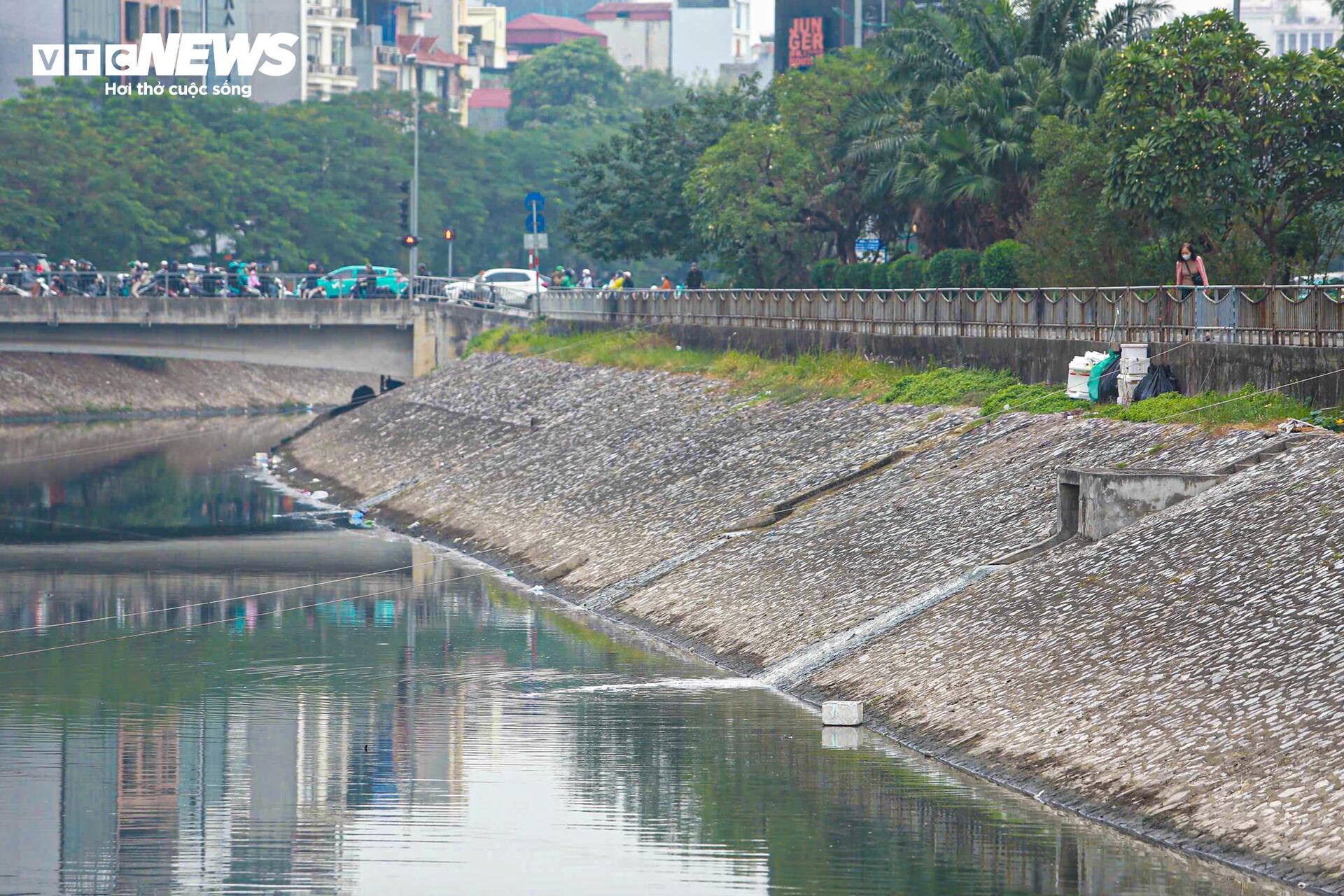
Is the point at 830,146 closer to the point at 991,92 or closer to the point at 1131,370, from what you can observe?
the point at 991,92

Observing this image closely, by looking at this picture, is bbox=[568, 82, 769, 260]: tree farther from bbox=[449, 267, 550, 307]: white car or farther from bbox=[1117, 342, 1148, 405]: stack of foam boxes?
bbox=[1117, 342, 1148, 405]: stack of foam boxes

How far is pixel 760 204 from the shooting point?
70875mm

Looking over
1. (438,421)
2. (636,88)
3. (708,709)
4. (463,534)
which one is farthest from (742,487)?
(636,88)

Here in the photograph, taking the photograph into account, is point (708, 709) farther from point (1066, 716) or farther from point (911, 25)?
point (911, 25)

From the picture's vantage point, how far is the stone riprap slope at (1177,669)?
778 inches

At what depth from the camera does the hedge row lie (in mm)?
52469

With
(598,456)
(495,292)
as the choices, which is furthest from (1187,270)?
(495,292)

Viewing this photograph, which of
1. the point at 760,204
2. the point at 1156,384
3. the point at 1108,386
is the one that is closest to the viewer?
the point at 1156,384

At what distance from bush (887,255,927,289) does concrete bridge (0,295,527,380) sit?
22205 millimetres

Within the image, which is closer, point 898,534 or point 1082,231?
point 898,534

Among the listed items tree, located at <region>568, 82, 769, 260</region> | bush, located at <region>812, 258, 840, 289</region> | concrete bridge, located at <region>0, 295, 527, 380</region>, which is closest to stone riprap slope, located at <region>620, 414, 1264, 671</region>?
bush, located at <region>812, 258, 840, 289</region>

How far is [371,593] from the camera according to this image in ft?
136

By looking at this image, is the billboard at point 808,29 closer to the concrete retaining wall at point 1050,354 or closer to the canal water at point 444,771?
the concrete retaining wall at point 1050,354

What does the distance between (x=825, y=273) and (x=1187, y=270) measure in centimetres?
3290
